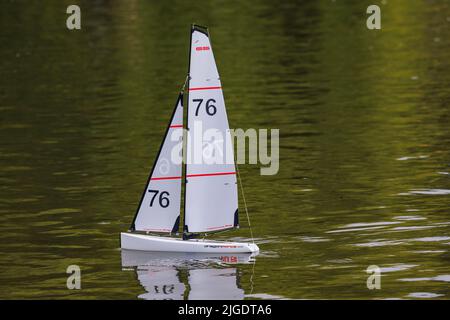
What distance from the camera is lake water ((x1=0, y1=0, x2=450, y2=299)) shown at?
42.8m

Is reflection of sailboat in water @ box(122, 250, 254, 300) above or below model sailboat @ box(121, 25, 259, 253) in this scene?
below

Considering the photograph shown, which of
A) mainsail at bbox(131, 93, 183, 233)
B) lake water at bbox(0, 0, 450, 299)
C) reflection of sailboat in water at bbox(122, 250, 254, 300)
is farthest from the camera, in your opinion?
mainsail at bbox(131, 93, 183, 233)

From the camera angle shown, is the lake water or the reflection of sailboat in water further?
the lake water

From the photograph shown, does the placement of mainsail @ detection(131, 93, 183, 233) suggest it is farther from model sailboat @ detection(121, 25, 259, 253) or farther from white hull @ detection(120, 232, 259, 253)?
white hull @ detection(120, 232, 259, 253)

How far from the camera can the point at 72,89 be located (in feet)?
296

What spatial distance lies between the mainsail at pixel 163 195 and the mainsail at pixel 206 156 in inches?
17.8

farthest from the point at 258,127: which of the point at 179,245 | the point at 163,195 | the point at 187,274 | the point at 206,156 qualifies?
the point at 187,274

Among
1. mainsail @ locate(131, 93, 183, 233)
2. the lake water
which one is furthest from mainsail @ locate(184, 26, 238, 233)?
the lake water

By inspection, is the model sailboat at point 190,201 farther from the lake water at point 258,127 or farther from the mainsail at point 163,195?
the lake water at point 258,127

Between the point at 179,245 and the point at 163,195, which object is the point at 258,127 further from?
the point at 179,245

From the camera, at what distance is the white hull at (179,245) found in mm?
43844

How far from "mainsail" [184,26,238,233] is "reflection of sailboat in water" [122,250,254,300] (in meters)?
1.27
